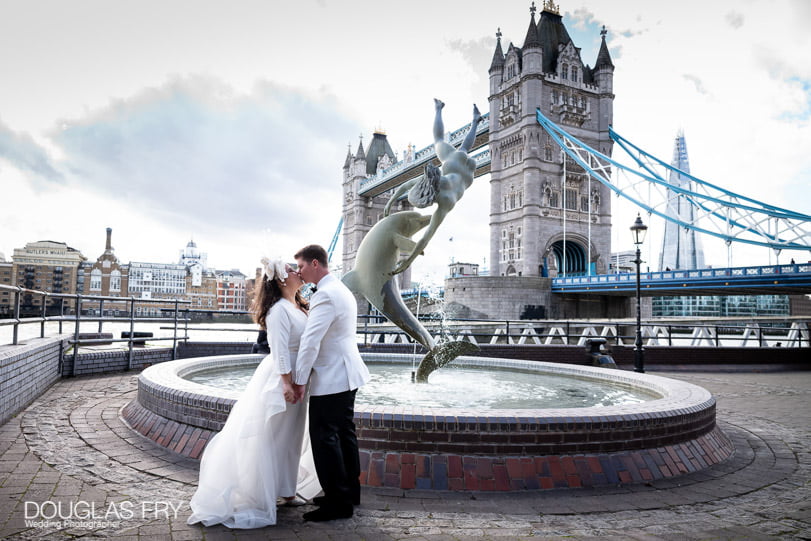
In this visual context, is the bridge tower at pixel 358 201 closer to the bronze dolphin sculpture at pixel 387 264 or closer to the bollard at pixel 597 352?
the bollard at pixel 597 352

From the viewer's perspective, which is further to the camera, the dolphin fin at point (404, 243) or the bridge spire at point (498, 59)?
the bridge spire at point (498, 59)

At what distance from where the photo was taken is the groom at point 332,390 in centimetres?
282

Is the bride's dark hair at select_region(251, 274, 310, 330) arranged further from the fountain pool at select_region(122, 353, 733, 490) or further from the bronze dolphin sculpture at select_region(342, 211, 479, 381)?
the bronze dolphin sculpture at select_region(342, 211, 479, 381)

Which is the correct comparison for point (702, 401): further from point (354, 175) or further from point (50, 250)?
point (50, 250)

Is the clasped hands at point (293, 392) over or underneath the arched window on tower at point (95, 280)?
underneath

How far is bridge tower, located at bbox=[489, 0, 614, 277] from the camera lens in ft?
145

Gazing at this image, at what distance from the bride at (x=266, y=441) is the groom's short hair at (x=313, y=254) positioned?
11 cm

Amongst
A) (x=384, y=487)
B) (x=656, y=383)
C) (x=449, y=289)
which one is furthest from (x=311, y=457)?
(x=449, y=289)

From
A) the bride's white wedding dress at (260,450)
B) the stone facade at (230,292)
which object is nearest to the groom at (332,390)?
the bride's white wedding dress at (260,450)

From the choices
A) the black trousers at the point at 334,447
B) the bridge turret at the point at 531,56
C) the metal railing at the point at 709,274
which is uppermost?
the bridge turret at the point at 531,56

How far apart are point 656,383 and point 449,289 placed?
3480 centimetres

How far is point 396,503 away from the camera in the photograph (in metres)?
3.08

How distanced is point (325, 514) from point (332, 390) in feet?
2.10

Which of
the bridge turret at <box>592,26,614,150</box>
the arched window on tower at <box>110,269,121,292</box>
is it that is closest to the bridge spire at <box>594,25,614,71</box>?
the bridge turret at <box>592,26,614,150</box>
